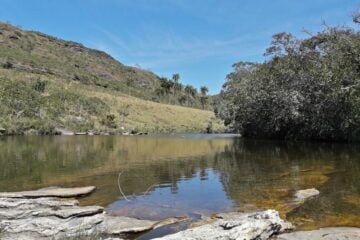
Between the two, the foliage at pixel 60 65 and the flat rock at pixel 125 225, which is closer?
the flat rock at pixel 125 225

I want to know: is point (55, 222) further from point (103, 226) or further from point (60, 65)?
point (60, 65)

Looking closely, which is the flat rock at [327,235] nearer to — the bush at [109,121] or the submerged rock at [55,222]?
the submerged rock at [55,222]

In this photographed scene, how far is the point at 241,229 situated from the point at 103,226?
143 inches

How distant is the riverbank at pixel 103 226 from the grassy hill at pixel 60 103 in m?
62.7

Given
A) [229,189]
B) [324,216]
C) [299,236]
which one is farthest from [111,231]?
[229,189]

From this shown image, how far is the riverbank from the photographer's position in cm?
936

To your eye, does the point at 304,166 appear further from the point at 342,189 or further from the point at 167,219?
the point at 167,219

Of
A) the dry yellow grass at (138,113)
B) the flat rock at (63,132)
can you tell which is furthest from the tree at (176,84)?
the flat rock at (63,132)

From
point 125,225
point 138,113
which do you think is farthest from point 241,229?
point 138,113

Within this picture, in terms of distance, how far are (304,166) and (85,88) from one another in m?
99.6

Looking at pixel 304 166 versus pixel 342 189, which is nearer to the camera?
pixel 342 189

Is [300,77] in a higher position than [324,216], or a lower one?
higher

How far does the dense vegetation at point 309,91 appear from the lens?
127ft

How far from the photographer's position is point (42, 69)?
122m
